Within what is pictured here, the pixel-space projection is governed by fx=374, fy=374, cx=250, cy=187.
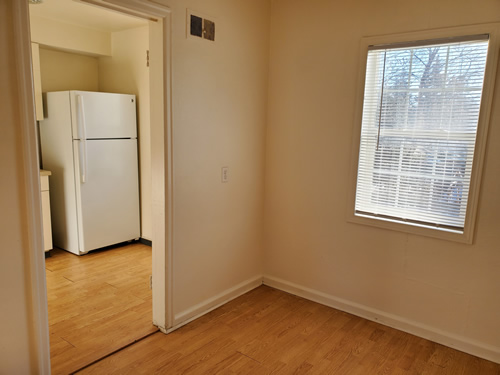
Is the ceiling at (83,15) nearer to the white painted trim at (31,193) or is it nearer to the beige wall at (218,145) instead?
the beige wall at (218,145)

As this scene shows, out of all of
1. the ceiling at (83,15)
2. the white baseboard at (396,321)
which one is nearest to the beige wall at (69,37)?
the ceiling at (83,15)

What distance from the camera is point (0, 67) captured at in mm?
1604

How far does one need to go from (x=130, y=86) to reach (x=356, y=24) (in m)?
2.71

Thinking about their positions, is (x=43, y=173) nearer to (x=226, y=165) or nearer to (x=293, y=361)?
(x=226, y=165)

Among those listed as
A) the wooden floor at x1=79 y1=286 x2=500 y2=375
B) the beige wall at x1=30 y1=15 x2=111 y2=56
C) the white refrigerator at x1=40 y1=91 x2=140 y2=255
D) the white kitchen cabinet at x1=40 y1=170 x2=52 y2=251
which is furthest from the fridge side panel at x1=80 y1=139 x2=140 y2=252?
the wooden floor at x1=79 y1=286 x2=500 y2=375

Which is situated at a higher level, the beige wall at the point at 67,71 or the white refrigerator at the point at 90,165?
the beige wall at the point at 67,71

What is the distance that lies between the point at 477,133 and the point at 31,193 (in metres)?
2.48

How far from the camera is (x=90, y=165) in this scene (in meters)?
3.90

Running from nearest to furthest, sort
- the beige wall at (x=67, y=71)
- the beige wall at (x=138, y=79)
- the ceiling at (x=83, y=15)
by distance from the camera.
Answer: the ceiling at (x=83, y=15) < the beige wall at (x=138, y=79) < the beige wall at (x=67, y=71)

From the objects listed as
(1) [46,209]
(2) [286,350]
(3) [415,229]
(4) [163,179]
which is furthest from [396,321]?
(1) [46,209]

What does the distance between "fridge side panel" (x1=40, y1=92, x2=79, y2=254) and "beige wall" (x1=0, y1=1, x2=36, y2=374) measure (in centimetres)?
230

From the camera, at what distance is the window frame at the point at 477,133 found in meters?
2.20

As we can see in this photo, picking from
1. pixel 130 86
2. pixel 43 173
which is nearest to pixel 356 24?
pixel 130 86

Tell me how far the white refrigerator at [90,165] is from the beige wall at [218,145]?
178 centimetres
